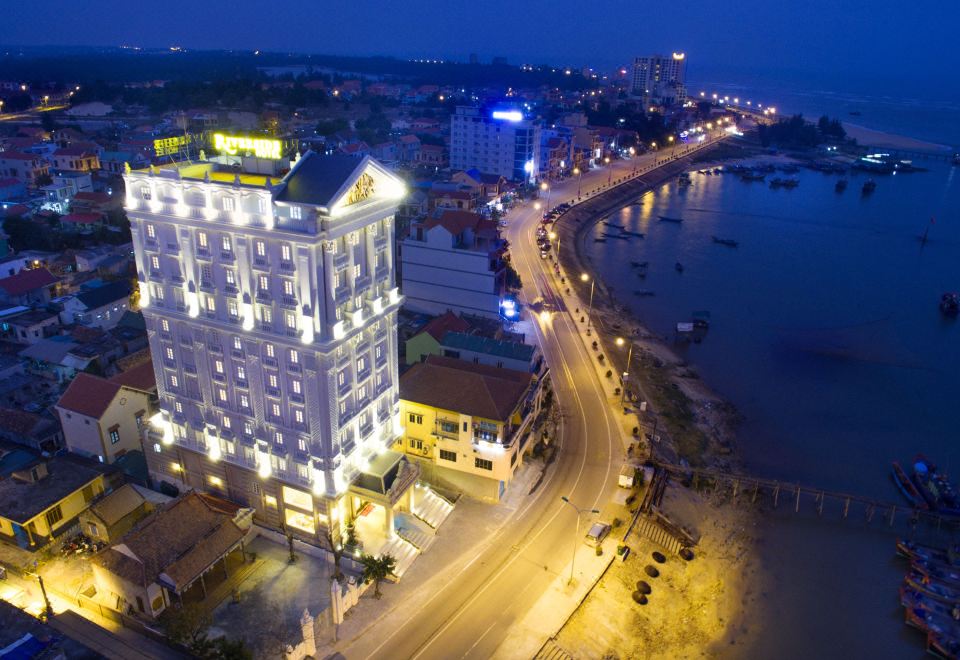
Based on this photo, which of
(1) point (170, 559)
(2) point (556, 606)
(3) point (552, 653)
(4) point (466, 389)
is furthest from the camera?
(4) point (466, 389)

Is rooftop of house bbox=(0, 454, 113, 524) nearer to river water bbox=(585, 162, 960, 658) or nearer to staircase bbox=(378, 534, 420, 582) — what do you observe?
staircase bbox=(378, 534, 420, 582)

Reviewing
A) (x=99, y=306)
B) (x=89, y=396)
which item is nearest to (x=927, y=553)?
(x=89, y=396)

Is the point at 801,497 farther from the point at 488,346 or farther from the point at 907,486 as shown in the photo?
the point at 488,346

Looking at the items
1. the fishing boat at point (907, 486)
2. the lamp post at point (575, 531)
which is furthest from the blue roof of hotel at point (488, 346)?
the fishing boat at point (907, 486)

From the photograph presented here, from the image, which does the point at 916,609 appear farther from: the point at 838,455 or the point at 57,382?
the point at 57,382

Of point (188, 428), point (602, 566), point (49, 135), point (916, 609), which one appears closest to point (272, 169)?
point (188, 428)

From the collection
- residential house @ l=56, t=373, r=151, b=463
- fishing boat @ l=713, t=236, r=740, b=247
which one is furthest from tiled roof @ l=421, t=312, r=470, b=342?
fishing boat @ l=713, t=236, r=740, b=247

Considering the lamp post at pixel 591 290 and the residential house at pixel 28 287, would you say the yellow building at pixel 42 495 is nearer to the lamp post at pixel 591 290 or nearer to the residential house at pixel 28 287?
the residential house at pixel 28 287
